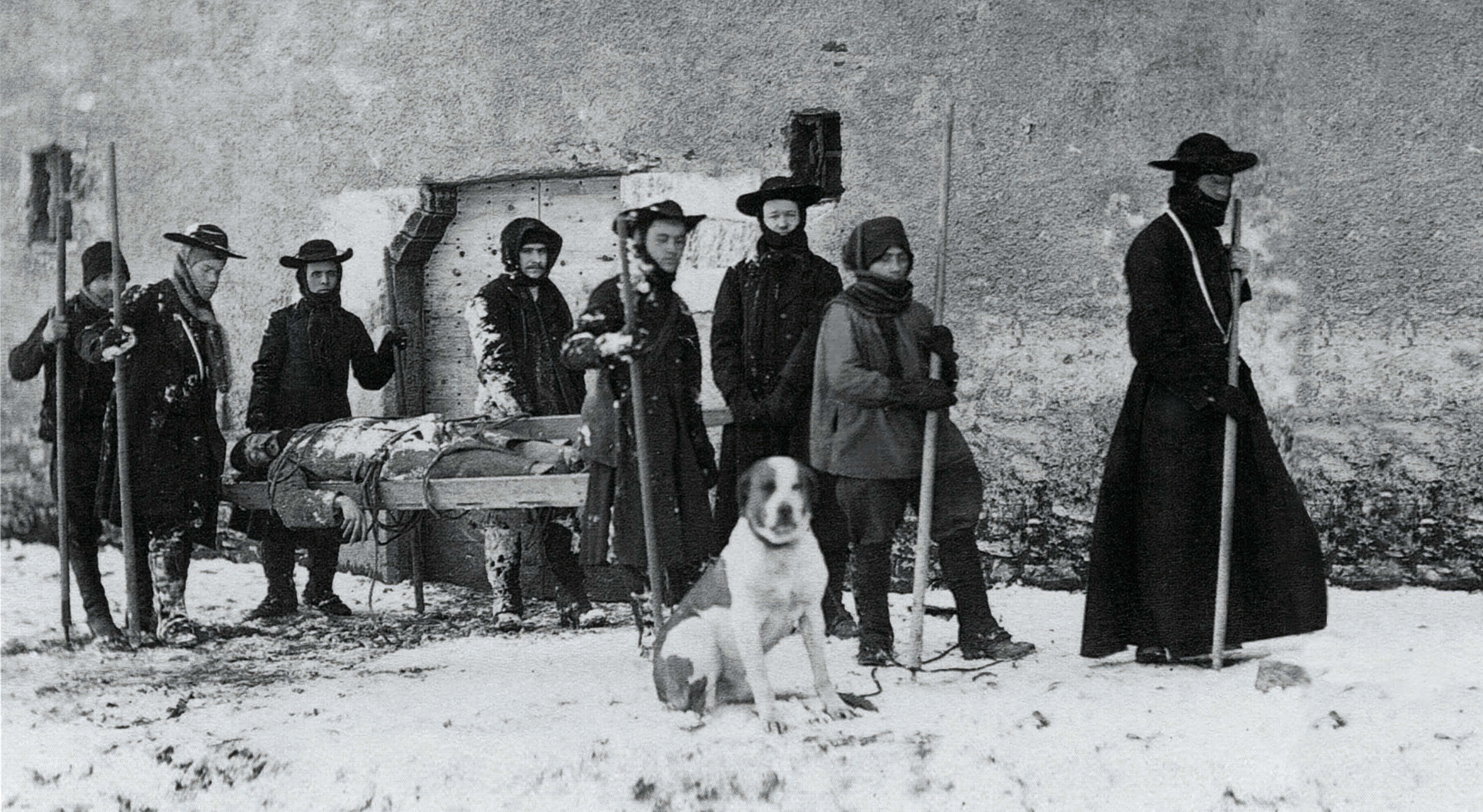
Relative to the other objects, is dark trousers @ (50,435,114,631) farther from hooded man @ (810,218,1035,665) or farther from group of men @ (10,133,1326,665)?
hooded man @ (810,218,1035,665)

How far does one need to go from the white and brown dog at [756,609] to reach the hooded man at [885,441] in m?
0.65

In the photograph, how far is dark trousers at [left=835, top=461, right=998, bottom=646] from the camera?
5.46 meters

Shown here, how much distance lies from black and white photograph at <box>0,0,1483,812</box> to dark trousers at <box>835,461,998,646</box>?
2 cm

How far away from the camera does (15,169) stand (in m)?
9.28

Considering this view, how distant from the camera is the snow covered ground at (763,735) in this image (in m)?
4.33

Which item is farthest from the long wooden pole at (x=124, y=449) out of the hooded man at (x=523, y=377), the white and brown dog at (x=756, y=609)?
the white and brown dog at (x=756, y=609)

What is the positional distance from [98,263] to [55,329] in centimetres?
41

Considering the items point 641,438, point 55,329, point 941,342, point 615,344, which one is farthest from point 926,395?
point 55,329

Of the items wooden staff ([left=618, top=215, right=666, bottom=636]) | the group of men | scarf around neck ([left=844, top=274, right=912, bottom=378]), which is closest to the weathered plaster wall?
the group of men

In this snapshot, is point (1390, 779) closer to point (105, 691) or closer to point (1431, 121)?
point (1431, 121)

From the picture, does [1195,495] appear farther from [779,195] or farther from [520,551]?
[520,551]

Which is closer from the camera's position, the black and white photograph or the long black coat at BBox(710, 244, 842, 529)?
the black and white photograph

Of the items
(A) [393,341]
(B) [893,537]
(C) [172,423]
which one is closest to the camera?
(B) [893,537]

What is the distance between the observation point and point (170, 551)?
6.62m
